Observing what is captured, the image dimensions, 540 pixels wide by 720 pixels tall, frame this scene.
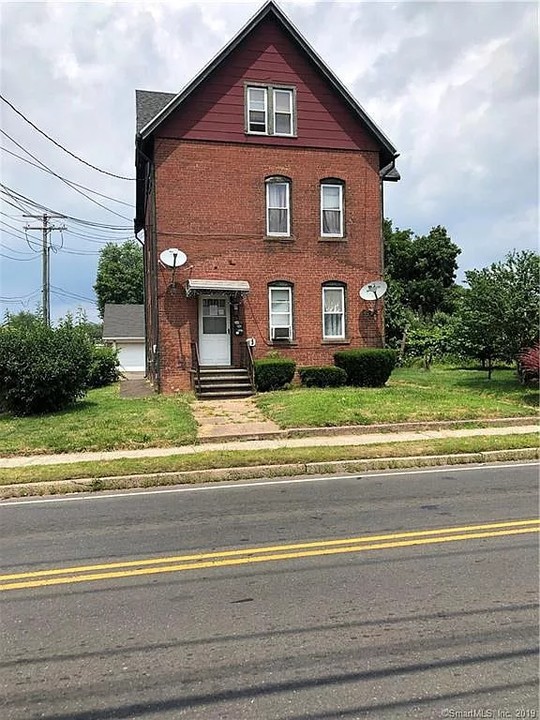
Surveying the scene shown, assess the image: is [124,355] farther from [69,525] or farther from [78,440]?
[69,525]

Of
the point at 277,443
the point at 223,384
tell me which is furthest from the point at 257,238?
the point at 277,443

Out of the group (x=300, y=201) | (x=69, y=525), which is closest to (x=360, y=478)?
(x=69, y=525)

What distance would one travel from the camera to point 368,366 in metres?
18.0

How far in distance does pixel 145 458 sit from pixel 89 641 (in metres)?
6.04

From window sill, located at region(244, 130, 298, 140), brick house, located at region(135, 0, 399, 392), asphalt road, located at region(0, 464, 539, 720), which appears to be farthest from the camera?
window sill, located at region(244, 130, 298, 140)

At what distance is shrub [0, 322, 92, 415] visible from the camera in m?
13.6

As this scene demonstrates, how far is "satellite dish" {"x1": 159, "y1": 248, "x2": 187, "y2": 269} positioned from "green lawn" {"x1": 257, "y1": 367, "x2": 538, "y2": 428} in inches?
185

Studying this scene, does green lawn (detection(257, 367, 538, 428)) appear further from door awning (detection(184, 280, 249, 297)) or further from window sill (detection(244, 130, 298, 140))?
window sill (detection(244, 130, 298, 140))

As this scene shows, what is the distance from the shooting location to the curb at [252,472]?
8.31 m

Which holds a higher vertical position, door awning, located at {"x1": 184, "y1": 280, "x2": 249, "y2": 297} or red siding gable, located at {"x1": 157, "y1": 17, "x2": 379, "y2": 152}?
red siding gable, located at {"x1": 157, "y1": 17, "x2": 379, "y2": 152}

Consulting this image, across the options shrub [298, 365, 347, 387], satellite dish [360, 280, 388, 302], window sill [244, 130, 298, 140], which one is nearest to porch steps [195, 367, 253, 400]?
shrub [298, 365, 347, 387]

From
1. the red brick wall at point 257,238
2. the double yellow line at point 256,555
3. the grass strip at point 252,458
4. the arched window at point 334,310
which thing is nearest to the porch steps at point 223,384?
the red brick wall at point 257,238

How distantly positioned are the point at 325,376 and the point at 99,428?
312 inches

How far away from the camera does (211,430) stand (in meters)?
12.1
